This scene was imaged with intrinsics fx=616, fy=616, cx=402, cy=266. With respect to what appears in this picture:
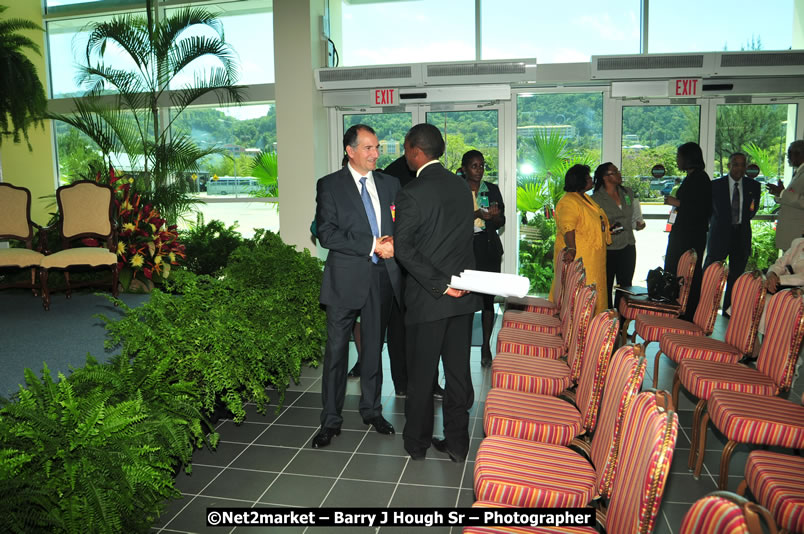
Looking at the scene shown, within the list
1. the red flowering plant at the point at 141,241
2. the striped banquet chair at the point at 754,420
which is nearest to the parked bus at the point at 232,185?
the red flowering plant at the point at 141,241

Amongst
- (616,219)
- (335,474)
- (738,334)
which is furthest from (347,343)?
(616,219)

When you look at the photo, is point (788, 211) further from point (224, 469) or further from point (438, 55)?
point (224, 469)

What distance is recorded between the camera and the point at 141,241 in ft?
23.5

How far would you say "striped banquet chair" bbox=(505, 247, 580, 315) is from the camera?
4.60 metres

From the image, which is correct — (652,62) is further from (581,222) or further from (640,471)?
(640,471)

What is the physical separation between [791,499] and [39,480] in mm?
2592

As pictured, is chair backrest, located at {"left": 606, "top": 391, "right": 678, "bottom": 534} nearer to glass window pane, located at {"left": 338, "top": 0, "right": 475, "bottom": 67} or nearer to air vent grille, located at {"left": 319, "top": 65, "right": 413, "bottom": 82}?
air vent grille, located at {"left": 319, "top": 65, "right": 413, "bottom": 82}

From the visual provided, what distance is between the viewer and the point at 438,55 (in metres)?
8.02

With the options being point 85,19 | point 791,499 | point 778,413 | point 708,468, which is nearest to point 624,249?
point 708,468

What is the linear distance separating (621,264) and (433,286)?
153 inches

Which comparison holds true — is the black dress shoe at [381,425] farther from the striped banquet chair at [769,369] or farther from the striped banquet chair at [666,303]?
the striped banquet chair at [666,303]

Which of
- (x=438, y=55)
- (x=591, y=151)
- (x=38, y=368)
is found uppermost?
(x=438, y=55)

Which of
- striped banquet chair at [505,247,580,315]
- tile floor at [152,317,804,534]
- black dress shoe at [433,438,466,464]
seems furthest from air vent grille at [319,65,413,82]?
black dress shoe at [433,438,466,464]

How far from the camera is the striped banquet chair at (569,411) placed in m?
2.46
